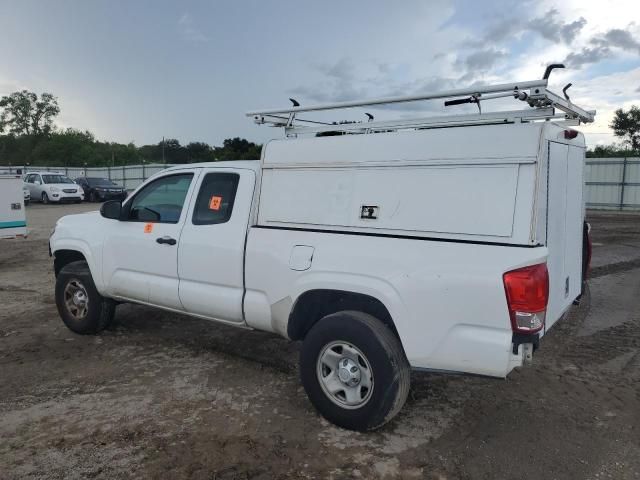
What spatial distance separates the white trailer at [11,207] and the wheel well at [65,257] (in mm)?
5020

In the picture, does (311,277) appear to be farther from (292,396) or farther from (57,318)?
(57,318)

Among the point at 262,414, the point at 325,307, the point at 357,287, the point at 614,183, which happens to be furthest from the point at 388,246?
the point at 614,183

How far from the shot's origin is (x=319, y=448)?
355cm

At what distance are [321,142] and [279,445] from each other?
7.12ft

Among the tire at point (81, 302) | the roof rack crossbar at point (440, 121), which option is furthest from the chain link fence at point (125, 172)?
the roof rack crossbar at point (440, 121)

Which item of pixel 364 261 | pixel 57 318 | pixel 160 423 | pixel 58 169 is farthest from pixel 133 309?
pixel 58 169

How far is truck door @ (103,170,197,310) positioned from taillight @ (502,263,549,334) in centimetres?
296

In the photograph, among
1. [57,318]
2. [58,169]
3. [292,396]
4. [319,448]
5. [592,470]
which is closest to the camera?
[592,470]

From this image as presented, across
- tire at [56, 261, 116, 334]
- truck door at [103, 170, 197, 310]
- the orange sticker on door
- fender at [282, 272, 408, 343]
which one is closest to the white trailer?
tire at [56, 261, 116, 334]

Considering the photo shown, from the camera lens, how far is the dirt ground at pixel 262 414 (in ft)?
11.0

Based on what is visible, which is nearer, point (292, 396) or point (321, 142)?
point (321, 142)

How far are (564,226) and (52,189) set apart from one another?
28.8 m

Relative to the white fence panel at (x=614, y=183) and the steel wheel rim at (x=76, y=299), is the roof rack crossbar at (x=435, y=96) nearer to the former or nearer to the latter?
the steel wheel rim at (x=76, y=299)

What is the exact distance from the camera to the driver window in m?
5.04
